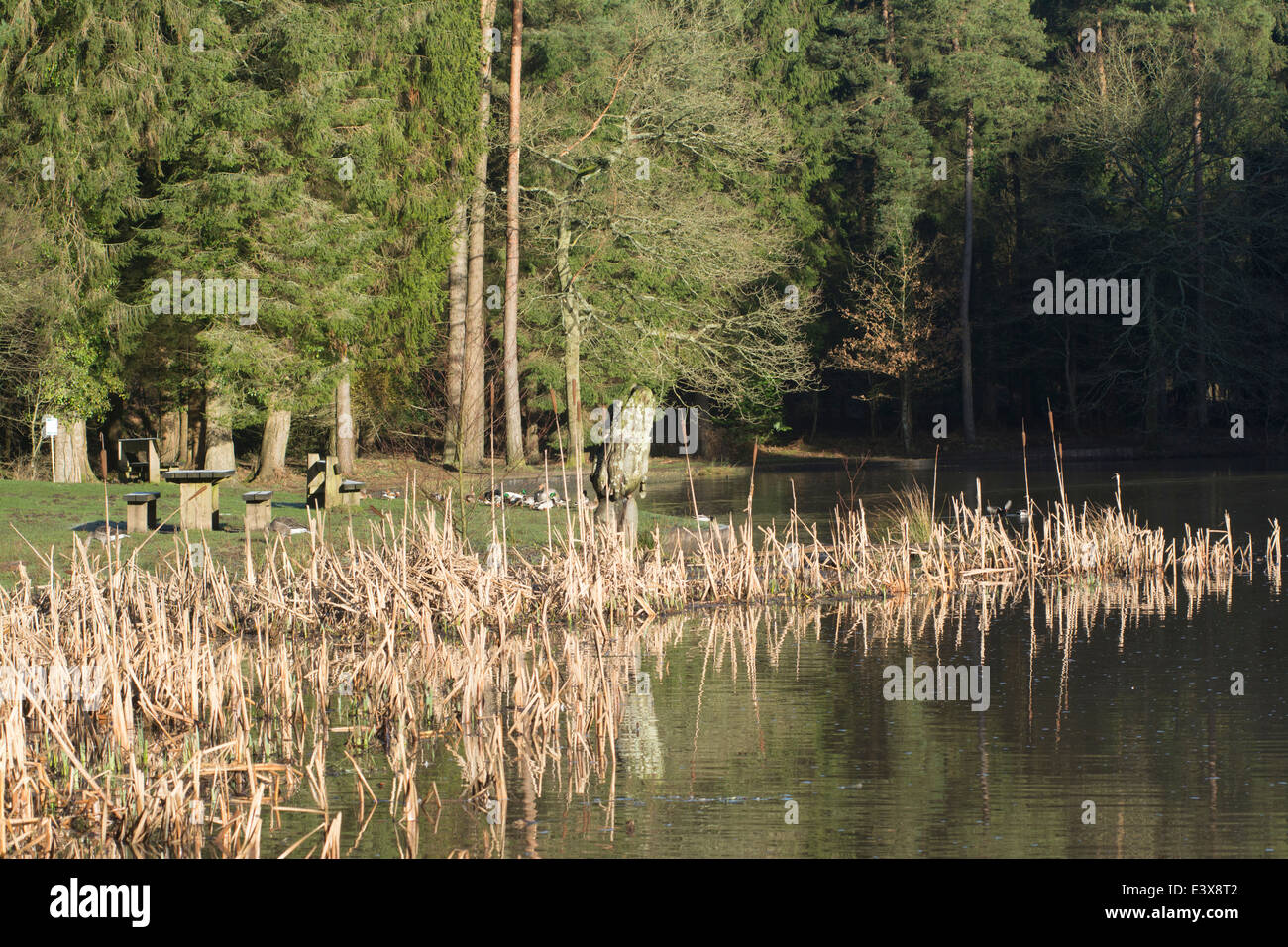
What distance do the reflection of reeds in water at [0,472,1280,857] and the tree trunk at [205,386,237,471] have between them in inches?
492

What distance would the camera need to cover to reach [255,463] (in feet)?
110

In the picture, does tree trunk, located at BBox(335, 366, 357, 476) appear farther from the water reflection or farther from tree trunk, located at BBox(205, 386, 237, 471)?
the water reflection

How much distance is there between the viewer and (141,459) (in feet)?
106

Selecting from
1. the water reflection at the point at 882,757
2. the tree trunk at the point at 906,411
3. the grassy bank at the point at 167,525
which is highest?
the tree trunk at the point at 906,411

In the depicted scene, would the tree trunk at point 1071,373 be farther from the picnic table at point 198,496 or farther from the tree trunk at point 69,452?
the picnic table at point 198,496

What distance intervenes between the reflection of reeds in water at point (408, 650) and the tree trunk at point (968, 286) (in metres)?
29.5

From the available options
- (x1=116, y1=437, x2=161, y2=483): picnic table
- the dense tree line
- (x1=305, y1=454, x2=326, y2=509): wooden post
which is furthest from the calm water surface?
(x1=116, y1=437, x2=161, y2=483): picnic table

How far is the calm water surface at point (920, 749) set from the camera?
7477mm

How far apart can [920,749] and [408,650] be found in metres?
4.88

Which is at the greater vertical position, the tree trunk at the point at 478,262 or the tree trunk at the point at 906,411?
the tree trunk at the point at 478,262

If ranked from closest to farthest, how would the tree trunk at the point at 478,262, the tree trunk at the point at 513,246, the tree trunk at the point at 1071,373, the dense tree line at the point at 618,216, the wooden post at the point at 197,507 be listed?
the wooden post at the point at 197,507, the dense tree line at the point at 618,216, the tree trunk at the point at 478,262, the tree trunk at the point at 513,246, the tree trunk at the point at 1071,373

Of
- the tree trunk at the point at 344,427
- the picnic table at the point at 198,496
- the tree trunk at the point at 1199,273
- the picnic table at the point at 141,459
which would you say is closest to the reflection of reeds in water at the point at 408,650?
the picnic table at the point at 198,496

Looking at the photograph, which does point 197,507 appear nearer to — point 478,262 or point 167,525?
point 167,525
